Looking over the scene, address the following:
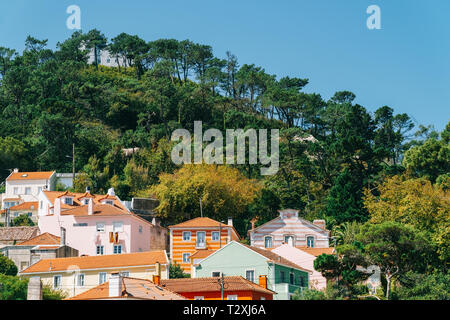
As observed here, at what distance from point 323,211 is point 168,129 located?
903 inches

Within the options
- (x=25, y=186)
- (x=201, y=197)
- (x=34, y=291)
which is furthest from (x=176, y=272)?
(x=25, y=186)

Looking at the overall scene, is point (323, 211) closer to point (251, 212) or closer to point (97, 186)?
point (251, 212)

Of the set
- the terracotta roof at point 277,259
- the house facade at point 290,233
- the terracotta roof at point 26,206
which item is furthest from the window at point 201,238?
the terracotta roof at point 26,206

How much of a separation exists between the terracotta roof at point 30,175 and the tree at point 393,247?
36324 millimetres

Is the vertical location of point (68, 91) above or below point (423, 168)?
above

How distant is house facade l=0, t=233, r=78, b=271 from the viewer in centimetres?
5609

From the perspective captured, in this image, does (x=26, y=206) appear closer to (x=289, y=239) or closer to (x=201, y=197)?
(x=201, y=197)

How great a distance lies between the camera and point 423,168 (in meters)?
69.0

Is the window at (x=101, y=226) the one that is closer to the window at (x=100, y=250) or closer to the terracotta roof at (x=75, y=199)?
the window at (x=100, y=250)

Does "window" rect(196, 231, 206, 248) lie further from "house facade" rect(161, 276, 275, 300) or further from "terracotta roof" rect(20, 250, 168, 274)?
"house facade" rect(161, 276, 275, 300)

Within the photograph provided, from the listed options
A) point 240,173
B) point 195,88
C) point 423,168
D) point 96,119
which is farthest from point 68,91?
point 423,168

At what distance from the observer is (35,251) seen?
56094 mm

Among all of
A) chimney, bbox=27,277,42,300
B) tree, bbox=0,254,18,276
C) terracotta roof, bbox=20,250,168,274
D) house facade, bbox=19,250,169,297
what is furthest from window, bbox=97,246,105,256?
chimney, bbox=27,277,42,300

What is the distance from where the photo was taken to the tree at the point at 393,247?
4912 centimetres
